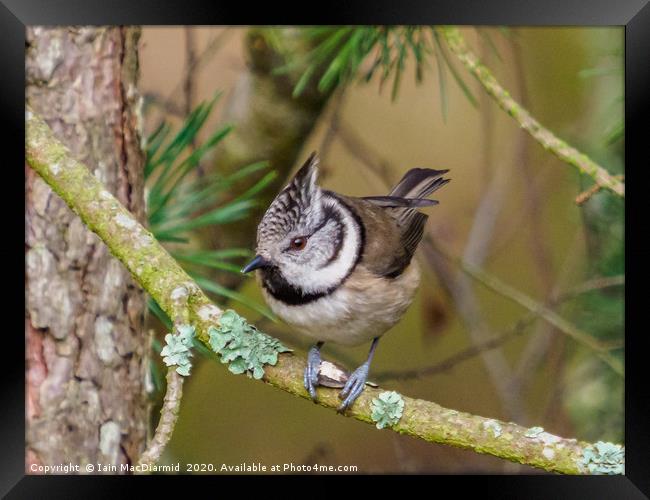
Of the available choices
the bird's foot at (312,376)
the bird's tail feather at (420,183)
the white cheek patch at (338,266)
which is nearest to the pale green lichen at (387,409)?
the bird's foot at (312,376)

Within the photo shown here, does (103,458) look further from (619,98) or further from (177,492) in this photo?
(619,98)

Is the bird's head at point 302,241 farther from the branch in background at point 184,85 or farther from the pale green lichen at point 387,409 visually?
the branch in background at point 184,85

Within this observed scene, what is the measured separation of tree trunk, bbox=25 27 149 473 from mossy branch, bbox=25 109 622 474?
0.10m

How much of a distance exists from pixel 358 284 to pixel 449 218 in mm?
939

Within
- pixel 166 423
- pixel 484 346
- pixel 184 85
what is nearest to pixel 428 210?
pixel 484 346

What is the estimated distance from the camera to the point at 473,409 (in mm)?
2369

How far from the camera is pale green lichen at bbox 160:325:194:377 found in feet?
4.80

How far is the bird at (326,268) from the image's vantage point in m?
1.72

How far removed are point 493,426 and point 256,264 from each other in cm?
59

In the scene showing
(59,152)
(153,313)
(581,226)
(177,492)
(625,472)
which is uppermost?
(581,226)

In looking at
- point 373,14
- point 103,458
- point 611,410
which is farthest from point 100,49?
point 611,410

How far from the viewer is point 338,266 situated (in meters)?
1.81

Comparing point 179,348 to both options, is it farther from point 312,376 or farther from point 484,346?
point 484,346

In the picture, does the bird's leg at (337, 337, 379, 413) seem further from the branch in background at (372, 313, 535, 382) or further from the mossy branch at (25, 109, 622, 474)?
the branch in background at (372, 313, 535, 382)
